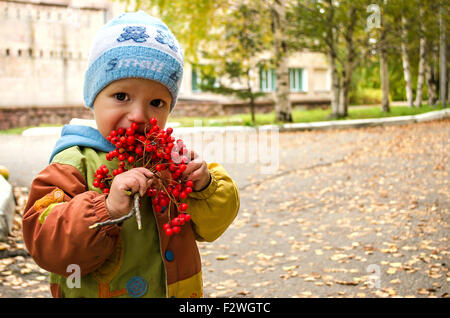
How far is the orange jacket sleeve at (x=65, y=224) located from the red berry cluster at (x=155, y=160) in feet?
0.20

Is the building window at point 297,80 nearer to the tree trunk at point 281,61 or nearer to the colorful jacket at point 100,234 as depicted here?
the tree trunk at point 281,61

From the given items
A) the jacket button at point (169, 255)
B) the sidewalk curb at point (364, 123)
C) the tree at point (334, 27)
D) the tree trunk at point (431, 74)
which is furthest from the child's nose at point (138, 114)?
the tree at point (334, 27)

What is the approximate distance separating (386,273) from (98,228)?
85.9 inches

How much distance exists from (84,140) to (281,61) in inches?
378

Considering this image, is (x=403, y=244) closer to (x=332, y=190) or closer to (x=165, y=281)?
(x=332, y=190)

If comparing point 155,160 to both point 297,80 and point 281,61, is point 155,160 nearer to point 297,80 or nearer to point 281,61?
point 281,61

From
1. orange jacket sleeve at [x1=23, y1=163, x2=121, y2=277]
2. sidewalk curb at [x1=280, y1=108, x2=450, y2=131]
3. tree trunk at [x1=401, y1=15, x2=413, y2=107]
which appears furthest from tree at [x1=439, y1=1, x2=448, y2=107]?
orange jacket sleeve at [x1=23, y1=163, x2=121, y2=277]

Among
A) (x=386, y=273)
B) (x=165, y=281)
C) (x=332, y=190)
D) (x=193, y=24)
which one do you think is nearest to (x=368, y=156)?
(x=332, y=190)

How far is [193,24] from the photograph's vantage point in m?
8.17

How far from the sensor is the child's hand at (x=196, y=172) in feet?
3.11

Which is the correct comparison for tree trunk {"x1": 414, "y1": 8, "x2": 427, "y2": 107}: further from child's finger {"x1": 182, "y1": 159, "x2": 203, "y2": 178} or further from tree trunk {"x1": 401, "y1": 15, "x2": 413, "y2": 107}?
child's finger {"x1": 182, "y1": 159, "x2": 203, "y2": 178}

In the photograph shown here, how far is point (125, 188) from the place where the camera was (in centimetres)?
80

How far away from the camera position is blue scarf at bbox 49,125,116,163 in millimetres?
1018

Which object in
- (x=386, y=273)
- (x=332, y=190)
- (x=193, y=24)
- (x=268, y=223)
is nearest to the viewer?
(x=386, y=273)
